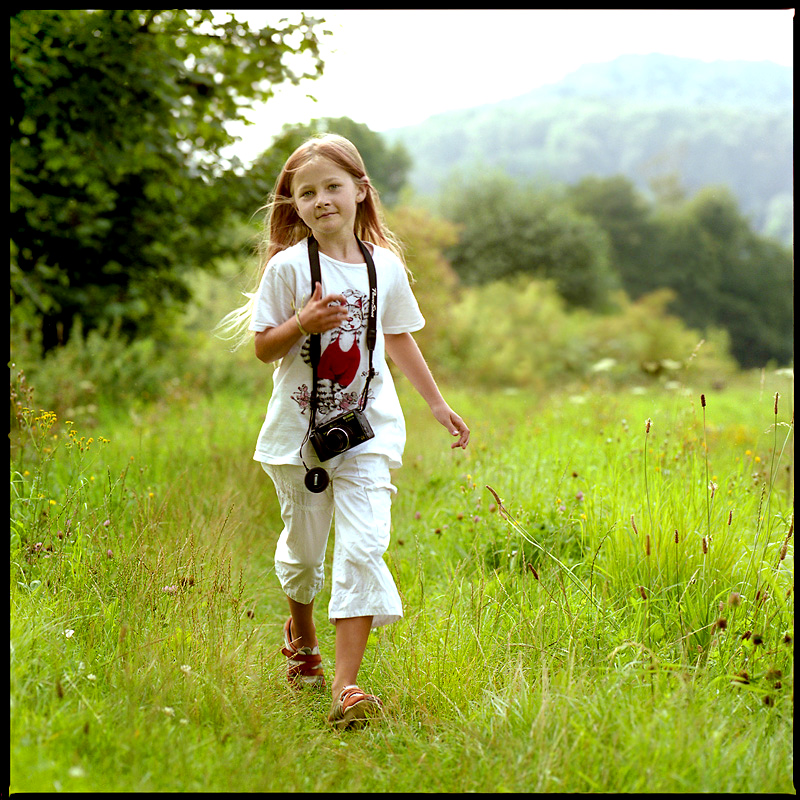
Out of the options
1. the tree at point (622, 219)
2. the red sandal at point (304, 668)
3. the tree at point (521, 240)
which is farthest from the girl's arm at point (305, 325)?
the tree at point (622, 219)

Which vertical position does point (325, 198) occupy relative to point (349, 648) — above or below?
above

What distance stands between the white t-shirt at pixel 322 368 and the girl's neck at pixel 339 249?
0.05 meters

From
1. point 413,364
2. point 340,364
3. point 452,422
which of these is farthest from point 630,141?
point 340,364

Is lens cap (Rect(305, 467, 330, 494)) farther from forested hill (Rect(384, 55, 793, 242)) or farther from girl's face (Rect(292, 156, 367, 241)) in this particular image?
forested hill (Rect(384, 55, 793, 242))

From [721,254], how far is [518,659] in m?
35.6

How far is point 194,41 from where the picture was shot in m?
5.64

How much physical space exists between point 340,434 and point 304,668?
94cm

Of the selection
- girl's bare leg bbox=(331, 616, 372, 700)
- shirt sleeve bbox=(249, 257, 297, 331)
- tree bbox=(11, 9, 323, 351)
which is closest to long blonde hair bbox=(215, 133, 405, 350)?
shirt sleeve bbox=(249, 257, 297, 331)

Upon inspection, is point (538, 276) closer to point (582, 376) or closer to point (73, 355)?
point (582, 376)

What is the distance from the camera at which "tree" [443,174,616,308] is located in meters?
25.2

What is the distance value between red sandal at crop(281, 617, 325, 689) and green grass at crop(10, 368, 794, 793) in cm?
8

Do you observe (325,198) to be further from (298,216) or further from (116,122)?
(116,122)

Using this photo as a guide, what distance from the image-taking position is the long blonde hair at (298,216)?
2.97 meters

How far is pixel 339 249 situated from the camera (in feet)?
9.67
